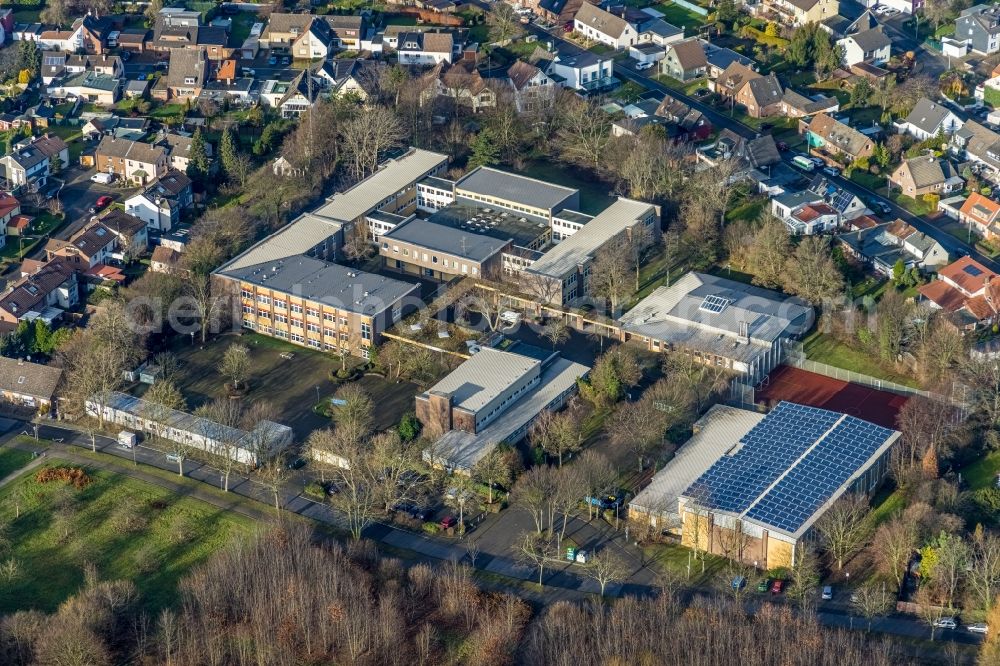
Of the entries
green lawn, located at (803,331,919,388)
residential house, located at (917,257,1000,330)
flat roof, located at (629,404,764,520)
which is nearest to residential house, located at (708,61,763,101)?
residential house, located at (917,257,1000,330)

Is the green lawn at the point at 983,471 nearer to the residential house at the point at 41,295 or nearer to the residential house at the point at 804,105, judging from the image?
the residential house at the point at 804,105

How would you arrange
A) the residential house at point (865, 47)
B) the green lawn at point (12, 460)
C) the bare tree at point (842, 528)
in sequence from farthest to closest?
the residential house at point (865, 47)
the green lawn at point (12, 460)
the bare tree at point (842, 528)

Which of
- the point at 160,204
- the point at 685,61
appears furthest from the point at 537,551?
the point at 685,61

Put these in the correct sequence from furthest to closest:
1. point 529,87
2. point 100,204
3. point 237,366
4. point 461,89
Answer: point 529,87, point 461,89, point 100,204, point 237,366

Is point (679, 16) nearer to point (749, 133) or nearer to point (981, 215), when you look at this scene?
point (749, 133)

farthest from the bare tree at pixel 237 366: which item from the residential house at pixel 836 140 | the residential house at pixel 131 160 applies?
the residential house at pixel 836 140

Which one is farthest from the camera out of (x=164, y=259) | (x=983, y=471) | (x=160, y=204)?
(x=160, y=204)

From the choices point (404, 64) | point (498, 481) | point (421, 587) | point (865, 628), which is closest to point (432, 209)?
point (404, 64)
